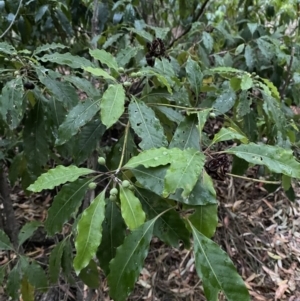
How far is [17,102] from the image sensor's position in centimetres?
104

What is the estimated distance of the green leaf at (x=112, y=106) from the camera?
2.77ft

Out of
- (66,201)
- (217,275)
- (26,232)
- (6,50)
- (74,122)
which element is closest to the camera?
(217,275)

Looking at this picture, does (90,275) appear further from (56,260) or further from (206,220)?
(206,220)

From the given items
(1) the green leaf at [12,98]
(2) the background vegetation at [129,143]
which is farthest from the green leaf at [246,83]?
(1) the green leaf at [12,98]

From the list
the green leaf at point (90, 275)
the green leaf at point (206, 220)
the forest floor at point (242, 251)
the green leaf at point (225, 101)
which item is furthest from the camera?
the forest floor at point (242, 251)

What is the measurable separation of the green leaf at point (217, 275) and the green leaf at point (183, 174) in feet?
0.44

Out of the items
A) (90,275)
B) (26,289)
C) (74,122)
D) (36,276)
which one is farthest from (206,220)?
(26,289)

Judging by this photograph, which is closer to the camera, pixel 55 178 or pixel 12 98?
pixel 55 178

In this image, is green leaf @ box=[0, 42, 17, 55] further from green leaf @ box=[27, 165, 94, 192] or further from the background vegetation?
green leaf @ box=[27, 165, 94, 192]

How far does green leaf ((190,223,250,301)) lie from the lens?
713 mm

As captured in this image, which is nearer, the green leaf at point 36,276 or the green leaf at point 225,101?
the green leaf at point 225,101

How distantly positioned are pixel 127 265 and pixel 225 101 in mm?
632

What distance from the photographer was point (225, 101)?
1.18m

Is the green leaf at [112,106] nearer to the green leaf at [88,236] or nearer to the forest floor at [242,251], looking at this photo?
the green leaf at [88,236]
